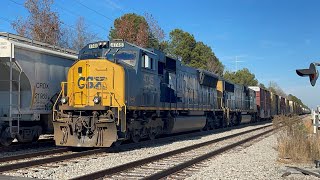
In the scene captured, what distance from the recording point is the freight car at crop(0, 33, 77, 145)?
12.9 m

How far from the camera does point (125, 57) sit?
46.5ft

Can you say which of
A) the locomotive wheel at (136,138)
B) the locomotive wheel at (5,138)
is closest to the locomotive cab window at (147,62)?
the locomotive wheel at (136,138)

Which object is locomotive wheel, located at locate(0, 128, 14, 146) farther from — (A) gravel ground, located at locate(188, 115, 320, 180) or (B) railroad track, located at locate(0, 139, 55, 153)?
(A) gravel ground, located at locate(188, 115, 320, 180)

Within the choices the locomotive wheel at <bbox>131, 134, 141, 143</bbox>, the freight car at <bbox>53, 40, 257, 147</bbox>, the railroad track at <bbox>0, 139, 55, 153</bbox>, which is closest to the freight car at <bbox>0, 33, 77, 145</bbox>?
the railroad track at <bbox>0, 139, 55, 153</bbox>

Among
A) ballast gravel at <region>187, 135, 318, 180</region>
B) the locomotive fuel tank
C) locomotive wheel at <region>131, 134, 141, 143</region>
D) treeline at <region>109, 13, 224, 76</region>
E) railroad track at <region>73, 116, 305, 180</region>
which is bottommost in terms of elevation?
ballast gravel at <region>187, 135, 318, 180</region>

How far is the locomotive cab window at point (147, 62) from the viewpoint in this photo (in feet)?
47.7

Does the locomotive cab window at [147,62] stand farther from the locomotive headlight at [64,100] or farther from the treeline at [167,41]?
the treeline at [167,41]

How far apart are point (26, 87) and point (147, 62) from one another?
14.7 ft

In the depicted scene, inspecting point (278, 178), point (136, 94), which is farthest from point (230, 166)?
point (136, 94)

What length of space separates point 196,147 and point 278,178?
6.31 m

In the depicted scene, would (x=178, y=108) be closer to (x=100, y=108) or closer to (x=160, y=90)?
(x=160, y=90)

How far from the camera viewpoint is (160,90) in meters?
16.2

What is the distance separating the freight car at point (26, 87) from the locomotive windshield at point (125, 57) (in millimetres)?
2463

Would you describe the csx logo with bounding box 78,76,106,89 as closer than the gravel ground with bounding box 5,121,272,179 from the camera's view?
No
